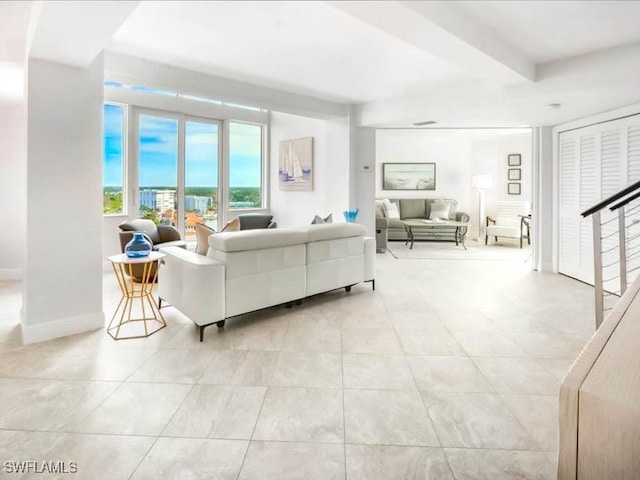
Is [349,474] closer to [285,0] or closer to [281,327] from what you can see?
[281,327]

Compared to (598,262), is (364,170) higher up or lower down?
higher up

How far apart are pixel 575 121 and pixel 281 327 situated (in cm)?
470

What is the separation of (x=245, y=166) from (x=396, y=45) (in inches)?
180

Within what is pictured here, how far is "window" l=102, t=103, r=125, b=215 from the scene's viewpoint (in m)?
5.88

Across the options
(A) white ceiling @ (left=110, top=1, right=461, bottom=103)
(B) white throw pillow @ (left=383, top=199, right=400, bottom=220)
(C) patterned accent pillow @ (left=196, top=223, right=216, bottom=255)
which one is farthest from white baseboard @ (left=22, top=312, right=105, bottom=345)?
(B) white throw pillow @ (left=383, top=199, right=400, bottom=220)

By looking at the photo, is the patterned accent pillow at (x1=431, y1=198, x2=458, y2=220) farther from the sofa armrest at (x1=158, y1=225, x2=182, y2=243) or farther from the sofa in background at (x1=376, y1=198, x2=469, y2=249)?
the sofa armrest at (x1=158, y1=225, x2=182, y2=243)

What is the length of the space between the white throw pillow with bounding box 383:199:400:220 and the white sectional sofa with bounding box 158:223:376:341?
15.4 ft

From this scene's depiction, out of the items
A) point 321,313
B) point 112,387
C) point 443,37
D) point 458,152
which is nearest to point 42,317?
point 112,387

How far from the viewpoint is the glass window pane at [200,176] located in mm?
6824

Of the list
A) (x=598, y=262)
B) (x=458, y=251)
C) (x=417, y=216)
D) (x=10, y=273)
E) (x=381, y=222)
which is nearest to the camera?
(x=598, y=262)

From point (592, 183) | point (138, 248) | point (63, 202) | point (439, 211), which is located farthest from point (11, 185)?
point (439, 211)

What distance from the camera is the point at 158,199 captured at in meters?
6.45

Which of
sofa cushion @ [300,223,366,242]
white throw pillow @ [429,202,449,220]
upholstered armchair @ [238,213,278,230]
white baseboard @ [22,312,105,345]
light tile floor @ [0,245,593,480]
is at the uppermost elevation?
white throw pillow @ [429,202,449,220]

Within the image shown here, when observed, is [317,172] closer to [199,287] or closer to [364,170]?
[364,170]
